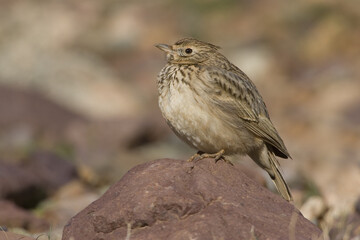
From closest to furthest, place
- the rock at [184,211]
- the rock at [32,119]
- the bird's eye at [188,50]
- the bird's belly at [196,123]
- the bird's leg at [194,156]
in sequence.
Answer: the rock at [184,211]
the bird's leg at [194,156]
the bird's belly at [196,123]
the bird's eye at [188,50]
the rock at [32,119]

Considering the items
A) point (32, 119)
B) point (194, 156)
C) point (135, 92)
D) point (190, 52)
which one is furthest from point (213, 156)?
point (135, 92)

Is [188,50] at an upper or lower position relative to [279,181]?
upper

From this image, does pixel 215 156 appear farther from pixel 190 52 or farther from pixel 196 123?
pixel 190 52

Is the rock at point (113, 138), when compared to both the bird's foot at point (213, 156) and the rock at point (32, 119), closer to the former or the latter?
the rock at point (32, 119)

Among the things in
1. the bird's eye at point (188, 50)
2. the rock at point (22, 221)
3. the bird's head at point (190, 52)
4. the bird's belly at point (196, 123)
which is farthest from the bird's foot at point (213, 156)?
the rock at point (22, 221)

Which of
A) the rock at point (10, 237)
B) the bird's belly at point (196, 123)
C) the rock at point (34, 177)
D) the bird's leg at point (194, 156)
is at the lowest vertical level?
the rock at point (34, 177)

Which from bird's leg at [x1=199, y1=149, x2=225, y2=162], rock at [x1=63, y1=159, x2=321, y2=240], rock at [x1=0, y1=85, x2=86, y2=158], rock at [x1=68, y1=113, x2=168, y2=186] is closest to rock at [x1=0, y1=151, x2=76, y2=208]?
rock at [x1=68, y1=113, x2=168, y2=186]
